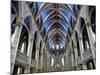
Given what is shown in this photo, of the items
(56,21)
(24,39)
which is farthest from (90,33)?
(24,39)

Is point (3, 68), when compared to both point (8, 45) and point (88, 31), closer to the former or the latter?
point (8, 45)

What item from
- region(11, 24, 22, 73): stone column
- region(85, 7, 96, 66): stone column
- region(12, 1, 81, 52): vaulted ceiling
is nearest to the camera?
region(11, 24, 22, 73): stone column

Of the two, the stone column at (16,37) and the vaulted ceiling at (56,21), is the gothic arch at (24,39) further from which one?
the vaulted ceiling at (56,21)

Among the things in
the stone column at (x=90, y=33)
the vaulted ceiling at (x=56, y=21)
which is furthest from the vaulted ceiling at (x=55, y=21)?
the stone column at (x=90, y=33)

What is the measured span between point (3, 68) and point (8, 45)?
0.38 m

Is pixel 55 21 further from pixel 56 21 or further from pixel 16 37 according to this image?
pixel 16 37

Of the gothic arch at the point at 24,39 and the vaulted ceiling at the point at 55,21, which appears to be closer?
the gothic arch at the point at 24,39

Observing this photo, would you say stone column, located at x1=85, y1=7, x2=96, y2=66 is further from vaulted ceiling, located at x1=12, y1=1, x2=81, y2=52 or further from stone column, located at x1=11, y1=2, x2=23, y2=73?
stone column, located at x1=11, y1=2, x2=23, y2=73

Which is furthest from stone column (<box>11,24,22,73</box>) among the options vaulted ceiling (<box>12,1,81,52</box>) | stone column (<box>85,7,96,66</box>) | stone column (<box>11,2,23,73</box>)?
stone column (<box>85,7,96,66</box>)

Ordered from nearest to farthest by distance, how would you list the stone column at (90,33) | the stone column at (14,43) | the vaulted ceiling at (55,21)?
the stone column at (14,43)
the vaulted ceiling at (55,21)
the stone column at (90,33)

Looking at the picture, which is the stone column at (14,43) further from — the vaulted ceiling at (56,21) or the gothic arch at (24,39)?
the vaulted ceiling at (56,21)

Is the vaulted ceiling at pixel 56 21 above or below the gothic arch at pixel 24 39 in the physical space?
above

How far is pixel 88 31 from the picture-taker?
365 cm

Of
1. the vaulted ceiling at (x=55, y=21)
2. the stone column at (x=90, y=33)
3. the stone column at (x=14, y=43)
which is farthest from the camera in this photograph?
the stone column at (x=90, y=33)
